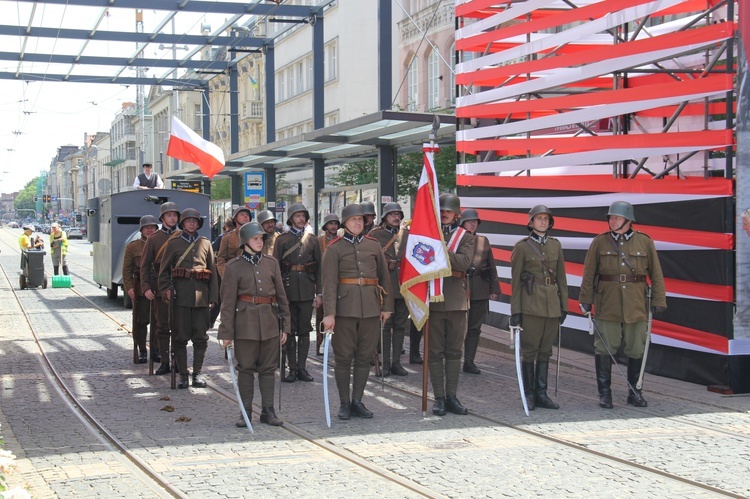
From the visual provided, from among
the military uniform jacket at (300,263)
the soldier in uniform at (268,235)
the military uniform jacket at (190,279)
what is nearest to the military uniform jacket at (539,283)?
the military uniform jacket at (300,263)

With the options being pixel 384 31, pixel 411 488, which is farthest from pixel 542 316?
pixel 384 31

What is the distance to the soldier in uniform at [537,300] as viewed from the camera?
31.2 feet

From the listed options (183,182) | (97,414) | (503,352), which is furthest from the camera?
(183,182)

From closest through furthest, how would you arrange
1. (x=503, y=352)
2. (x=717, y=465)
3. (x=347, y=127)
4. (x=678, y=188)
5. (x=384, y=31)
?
(x=717, y=465) < (x=678, y=188) < (x=503, y=352) < (x=347, y=127) < (x=384, y=31)

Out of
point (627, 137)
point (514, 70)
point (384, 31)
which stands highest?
point (384, 31)

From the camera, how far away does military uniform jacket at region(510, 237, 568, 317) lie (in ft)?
31.3

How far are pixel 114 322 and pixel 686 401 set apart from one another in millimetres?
10905

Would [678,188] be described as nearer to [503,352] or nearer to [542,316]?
[542,316]

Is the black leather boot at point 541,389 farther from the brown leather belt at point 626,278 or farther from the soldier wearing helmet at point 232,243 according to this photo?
the soldier wearing helmet at point 232,243

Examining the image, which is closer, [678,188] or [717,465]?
[717,465]

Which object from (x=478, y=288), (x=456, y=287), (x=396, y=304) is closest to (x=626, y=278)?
(x=456, y=287)

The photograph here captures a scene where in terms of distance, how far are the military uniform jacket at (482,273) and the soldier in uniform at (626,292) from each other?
2066 millimetres

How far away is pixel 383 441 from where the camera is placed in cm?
808

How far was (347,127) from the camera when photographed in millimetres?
16312
